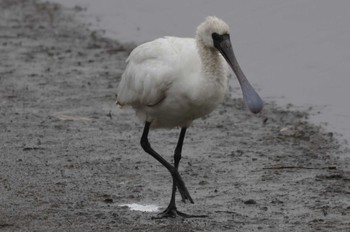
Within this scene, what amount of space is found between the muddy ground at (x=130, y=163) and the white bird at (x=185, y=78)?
52 centimetres

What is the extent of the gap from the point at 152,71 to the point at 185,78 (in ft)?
1.13

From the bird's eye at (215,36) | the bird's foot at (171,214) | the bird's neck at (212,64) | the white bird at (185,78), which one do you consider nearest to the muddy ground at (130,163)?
the bird's foot at (171,214)

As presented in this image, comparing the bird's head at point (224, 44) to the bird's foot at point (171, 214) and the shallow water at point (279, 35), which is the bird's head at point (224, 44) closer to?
the bird's foot at point (171, 214)

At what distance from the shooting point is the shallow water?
44.1 ft

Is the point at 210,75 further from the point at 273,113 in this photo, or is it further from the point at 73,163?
the point at 273,113

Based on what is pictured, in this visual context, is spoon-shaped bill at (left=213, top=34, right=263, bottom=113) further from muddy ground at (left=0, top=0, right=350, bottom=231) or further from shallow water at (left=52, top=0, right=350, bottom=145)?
shallow water at (left=52, top=0, right=350, bottom=145)

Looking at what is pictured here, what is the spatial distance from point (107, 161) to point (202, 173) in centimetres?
97

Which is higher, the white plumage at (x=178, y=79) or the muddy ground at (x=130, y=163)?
the white plumage at (x=178, y=79)

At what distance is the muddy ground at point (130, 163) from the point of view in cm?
875

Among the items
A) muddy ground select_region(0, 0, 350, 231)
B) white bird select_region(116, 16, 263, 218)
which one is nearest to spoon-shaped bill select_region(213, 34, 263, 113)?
white bird select_region(116, 16, 263, 218)

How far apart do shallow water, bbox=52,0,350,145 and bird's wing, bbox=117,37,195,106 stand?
3.13 meters

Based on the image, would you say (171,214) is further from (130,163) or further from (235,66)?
(130,163)

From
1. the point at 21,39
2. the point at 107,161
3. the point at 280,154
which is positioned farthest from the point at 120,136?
the point at 21,39

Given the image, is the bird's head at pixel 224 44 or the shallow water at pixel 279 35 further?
the shallow water at pixel 279 35
